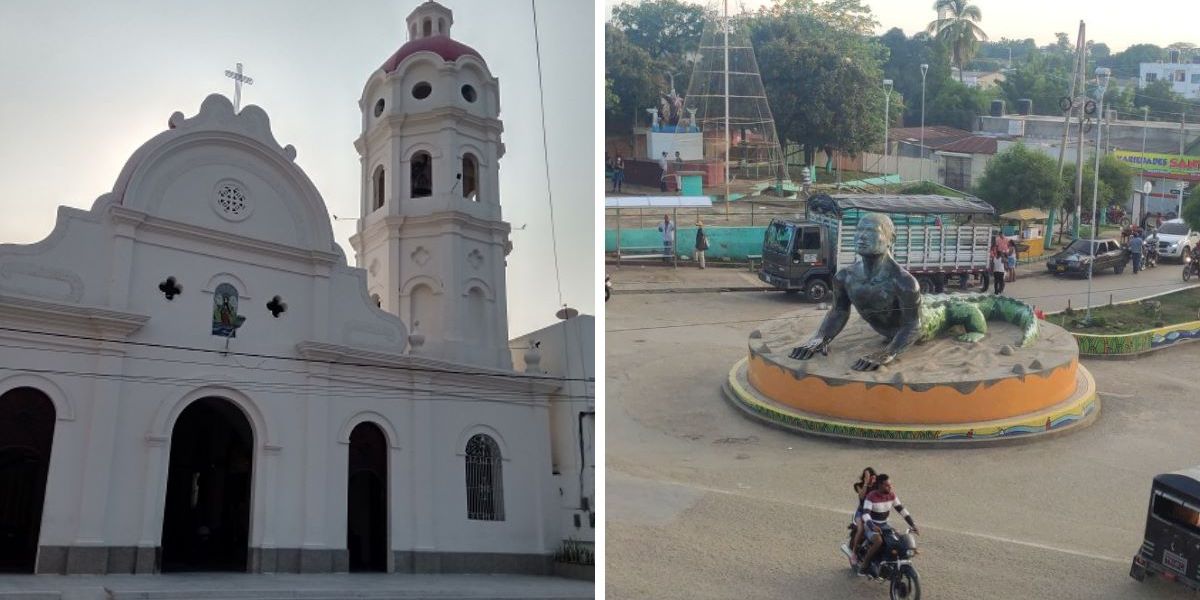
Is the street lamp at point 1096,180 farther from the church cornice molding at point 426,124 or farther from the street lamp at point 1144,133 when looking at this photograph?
the church cornice molding at point 426,124

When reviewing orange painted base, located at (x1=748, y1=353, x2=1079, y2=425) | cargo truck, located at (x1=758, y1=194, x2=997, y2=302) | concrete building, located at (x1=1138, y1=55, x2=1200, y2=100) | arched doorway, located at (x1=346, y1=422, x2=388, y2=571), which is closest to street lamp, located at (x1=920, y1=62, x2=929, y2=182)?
cargo truck, located at (x1=758, y1=194, x2=997, y2=302)

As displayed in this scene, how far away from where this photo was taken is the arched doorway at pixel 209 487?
41.5ft

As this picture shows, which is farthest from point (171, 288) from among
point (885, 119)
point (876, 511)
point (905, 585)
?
point (885, 119)

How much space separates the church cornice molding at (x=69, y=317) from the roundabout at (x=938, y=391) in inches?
238

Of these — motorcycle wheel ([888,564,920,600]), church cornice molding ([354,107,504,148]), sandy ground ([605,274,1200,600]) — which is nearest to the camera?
motorcycle wheel ([888,564,920,600])

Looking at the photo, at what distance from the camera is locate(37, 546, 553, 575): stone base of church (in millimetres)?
10750

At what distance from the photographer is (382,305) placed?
15.0 m

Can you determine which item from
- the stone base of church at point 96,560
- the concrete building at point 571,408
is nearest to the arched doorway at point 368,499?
the concrete building at point 571,408

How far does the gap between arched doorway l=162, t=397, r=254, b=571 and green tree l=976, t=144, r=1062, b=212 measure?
819 cm

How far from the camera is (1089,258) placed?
503 inches

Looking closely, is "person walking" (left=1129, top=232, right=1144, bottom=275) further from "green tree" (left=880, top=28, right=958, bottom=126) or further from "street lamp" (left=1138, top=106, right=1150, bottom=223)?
"green tree" (left=880, top=28, right=958, bottom=126)

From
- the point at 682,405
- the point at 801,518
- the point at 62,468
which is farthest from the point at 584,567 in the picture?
the point at 62,468

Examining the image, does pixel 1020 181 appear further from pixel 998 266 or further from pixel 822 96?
pixel 822 96

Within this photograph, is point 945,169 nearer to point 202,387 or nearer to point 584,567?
point 584,567
